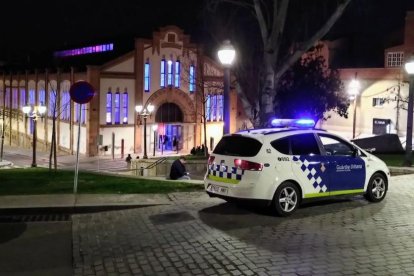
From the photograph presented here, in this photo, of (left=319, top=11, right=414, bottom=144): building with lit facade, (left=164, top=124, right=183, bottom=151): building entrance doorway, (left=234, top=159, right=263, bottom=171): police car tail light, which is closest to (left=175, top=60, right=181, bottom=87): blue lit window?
(left=164, top=124, right=183, bottom=151): building entrance doorway

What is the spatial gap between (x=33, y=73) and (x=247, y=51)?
29.2 metres

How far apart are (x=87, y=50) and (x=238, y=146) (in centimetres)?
4513

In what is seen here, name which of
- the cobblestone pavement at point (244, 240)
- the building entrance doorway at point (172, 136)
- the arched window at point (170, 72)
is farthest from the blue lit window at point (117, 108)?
the cobblestone pavement at point (244, 240)

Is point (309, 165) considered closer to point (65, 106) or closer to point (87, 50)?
point (65, 106)

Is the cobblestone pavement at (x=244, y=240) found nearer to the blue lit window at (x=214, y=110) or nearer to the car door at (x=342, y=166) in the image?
the car door at (x=342, y=166)

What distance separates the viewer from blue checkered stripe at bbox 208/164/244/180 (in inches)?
364

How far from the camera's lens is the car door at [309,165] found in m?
9.55

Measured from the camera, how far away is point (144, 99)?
143 ft

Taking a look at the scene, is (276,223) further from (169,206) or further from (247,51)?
(247,51)

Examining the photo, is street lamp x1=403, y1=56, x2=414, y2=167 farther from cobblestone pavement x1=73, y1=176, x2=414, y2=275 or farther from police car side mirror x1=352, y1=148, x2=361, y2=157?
police car side mirror x1=352, y1=148, x2=361, y2=157

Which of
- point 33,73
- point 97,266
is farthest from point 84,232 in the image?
point 33,73

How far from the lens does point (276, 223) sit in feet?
29.4

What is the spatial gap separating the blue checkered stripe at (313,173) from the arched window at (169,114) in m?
34.9

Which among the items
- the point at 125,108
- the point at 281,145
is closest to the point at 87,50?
the point at 125,108
